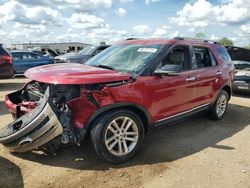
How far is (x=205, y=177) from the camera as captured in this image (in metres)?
4.23

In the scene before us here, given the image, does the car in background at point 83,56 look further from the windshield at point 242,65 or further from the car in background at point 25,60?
the windshield at point 242,65

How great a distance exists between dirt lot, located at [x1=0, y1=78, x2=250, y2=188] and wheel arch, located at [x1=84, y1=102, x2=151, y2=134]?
558 mm

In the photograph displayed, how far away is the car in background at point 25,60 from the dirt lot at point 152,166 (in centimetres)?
1200

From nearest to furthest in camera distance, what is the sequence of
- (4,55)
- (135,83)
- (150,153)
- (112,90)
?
(112,90) → (135,83) → (150,153) → (4,55)

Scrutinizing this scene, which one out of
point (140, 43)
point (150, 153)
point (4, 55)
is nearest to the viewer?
point (150, 153)

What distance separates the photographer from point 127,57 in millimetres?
5336

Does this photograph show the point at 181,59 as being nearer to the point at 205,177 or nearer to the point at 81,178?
the point at 205,177

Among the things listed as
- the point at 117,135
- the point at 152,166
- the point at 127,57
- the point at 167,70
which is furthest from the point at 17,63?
the point at 152,166

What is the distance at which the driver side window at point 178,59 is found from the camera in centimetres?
522

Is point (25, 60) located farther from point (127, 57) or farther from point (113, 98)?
point (113, 98)

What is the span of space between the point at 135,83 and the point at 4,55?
8173mm

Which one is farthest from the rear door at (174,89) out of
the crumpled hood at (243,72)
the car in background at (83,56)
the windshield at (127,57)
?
the car in background at (83,56)

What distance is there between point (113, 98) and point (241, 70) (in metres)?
8.84

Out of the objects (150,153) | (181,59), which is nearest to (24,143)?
(150,153)
